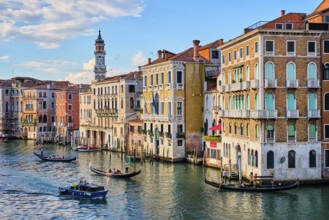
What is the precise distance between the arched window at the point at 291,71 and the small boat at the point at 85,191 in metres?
10.4

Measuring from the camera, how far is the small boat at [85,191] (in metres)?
22.8

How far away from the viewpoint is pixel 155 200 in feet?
73.2

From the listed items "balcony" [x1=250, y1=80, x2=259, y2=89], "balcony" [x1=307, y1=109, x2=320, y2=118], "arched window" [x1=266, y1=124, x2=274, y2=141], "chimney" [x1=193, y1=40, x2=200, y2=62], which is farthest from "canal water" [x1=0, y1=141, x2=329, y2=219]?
"chimney" [x1=193, y1=40, x2=200, y2=62]

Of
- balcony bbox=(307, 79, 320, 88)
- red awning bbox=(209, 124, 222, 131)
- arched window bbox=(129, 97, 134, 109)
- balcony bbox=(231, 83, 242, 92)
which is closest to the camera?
balcony bbox=(307, 79, 320, 88)

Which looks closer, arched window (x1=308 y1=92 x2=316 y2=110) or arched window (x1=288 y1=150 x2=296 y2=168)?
arched window (x1=288 y1=150 x2=296 y2=168)

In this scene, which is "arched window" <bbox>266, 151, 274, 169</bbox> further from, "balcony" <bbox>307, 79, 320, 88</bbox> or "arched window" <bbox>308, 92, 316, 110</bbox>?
"balcony" <bbox>307, 79, 320, 88</bbox>

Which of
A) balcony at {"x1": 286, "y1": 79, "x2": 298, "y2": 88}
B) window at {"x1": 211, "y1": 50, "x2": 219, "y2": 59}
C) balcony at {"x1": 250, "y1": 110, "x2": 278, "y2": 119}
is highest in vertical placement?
window at {"x1": 211, "y1": 50, "x2": 219, "y2": 59}

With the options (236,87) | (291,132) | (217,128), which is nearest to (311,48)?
(291,132)

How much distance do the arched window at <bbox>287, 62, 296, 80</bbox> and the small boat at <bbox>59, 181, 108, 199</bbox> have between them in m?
10.4

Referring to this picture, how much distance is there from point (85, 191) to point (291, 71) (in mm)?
11373

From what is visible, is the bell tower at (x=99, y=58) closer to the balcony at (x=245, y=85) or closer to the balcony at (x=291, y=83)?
the balcony at (x=245, y=85)

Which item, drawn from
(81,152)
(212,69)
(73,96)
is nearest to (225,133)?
(212,69)

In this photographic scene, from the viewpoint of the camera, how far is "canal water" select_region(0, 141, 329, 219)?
19.7 meters

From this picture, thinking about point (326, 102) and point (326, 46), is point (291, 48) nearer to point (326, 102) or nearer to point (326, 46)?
point (326, 46)
